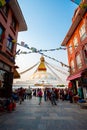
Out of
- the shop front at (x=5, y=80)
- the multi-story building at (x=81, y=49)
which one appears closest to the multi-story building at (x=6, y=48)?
the shop front at (x=5, y=80)

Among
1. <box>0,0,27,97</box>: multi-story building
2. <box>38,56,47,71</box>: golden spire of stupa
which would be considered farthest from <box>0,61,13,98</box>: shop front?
<box>38,56,47,71</box>: golden spire of stupa

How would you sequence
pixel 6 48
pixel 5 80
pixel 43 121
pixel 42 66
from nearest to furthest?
pixel 43 121
pixel 5 80
pixel 6 48
pixel 42 66

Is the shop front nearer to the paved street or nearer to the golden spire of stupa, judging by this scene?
the paved street

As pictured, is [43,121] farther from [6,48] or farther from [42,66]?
[42,66]

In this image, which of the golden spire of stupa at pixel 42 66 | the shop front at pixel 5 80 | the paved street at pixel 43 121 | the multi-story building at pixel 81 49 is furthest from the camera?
the golden spire of stupa at pixel 42 66

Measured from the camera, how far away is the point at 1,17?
31.2 ft

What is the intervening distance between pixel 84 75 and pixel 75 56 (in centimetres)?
493

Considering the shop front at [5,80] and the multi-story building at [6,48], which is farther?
the shop front at [5,80]

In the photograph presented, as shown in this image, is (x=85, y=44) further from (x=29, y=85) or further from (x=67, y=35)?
(x=29, y=85)

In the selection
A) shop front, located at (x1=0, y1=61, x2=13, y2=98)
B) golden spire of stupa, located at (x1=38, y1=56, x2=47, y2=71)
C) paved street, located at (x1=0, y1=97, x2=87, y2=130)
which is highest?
golden spire of stupa, located at (x1=38, y1=56, x2=47, y2=71)

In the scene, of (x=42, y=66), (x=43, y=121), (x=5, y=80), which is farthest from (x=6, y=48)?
(x=42, y=66)

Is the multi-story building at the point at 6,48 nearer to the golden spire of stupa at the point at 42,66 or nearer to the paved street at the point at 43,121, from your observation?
the paved street at the point at 43,121

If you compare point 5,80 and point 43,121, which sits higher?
point 5,80

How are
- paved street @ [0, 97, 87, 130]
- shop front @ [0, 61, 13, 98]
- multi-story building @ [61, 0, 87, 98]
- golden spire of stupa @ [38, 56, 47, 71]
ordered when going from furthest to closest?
golden spire of stupa @ [38, 56, 47, 71] → multi-story building @ [61, 0, 87, 98] → shop front @ [0, 61, 13, 98] → paved street @ [0, 97, 87, 130]
